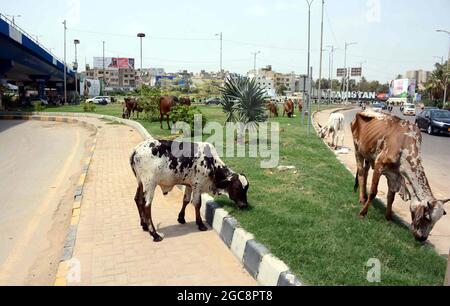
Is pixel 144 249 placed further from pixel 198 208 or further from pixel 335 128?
pixel 335 128

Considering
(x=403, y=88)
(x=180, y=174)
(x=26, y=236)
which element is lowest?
(x=26, y=236)

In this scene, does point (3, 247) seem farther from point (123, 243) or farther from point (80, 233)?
point (123, 243)

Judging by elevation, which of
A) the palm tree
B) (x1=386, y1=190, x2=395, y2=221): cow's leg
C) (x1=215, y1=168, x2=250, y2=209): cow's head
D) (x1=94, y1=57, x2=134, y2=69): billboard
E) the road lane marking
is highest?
(x1=94, y1=57, x2=134, y2=69): billboard

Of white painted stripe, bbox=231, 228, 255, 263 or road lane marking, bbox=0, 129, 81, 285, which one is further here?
road lane marking, bbox=0, 129, 81, 285

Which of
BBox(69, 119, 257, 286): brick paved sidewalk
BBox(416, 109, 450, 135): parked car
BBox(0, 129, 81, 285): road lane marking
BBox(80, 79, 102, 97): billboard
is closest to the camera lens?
BBox(69, 119, 257, 286): brick paved sidewalk

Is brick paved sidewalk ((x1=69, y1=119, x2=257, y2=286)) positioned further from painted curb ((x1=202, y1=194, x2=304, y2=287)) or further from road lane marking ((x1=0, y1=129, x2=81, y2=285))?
road lane marking ((x1=0, y1=129, x2=81, y2=285))

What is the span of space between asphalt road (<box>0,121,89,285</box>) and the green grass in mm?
2781

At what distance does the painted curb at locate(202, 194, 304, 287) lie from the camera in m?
3.91

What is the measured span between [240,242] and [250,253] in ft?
1.12

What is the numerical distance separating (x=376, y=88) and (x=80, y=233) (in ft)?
413

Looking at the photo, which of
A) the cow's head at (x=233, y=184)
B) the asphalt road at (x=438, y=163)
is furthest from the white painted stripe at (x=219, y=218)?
the asphalt road at (x=438, y=163)

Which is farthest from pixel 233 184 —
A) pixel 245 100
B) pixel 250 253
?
pixel 245 100

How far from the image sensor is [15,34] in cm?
2806

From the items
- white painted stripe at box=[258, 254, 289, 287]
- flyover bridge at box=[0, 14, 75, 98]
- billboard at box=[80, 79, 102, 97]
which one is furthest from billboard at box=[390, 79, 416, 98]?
white painted stripe at box=[258, 254, 289, 287]
